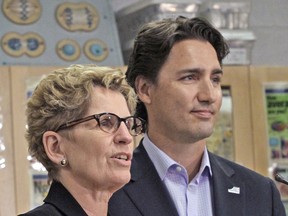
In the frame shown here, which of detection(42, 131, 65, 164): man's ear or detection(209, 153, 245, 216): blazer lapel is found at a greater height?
detection(42, 131, 65, 164): man's ear

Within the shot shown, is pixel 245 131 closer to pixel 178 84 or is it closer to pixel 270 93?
pixel 270 93

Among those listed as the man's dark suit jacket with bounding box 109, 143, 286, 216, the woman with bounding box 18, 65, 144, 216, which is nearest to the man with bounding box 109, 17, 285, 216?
the man's dark suit jacket with bounding box 109, 143, 286, 216

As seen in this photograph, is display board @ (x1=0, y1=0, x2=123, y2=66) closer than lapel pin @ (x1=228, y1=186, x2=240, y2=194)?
No

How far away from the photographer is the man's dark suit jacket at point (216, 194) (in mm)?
1640

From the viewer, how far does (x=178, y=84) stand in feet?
5.43

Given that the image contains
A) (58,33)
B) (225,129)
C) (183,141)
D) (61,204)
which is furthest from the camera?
(225,129)

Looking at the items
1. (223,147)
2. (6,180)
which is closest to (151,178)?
(6,180)

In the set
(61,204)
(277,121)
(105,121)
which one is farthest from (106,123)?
(277,121)

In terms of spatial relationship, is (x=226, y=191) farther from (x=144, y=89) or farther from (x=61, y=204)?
(x=61, y=204)

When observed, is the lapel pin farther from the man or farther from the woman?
the woman

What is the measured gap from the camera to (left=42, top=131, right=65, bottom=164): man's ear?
4.61 ft

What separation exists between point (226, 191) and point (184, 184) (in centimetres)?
9

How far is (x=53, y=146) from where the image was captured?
1.41 metres

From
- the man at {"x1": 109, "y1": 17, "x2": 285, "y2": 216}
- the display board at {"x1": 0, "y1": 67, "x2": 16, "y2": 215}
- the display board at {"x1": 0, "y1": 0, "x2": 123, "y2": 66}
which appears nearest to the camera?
the man at {"x1": 109, "y1": 17, "x2": 285, "y2": 216}
